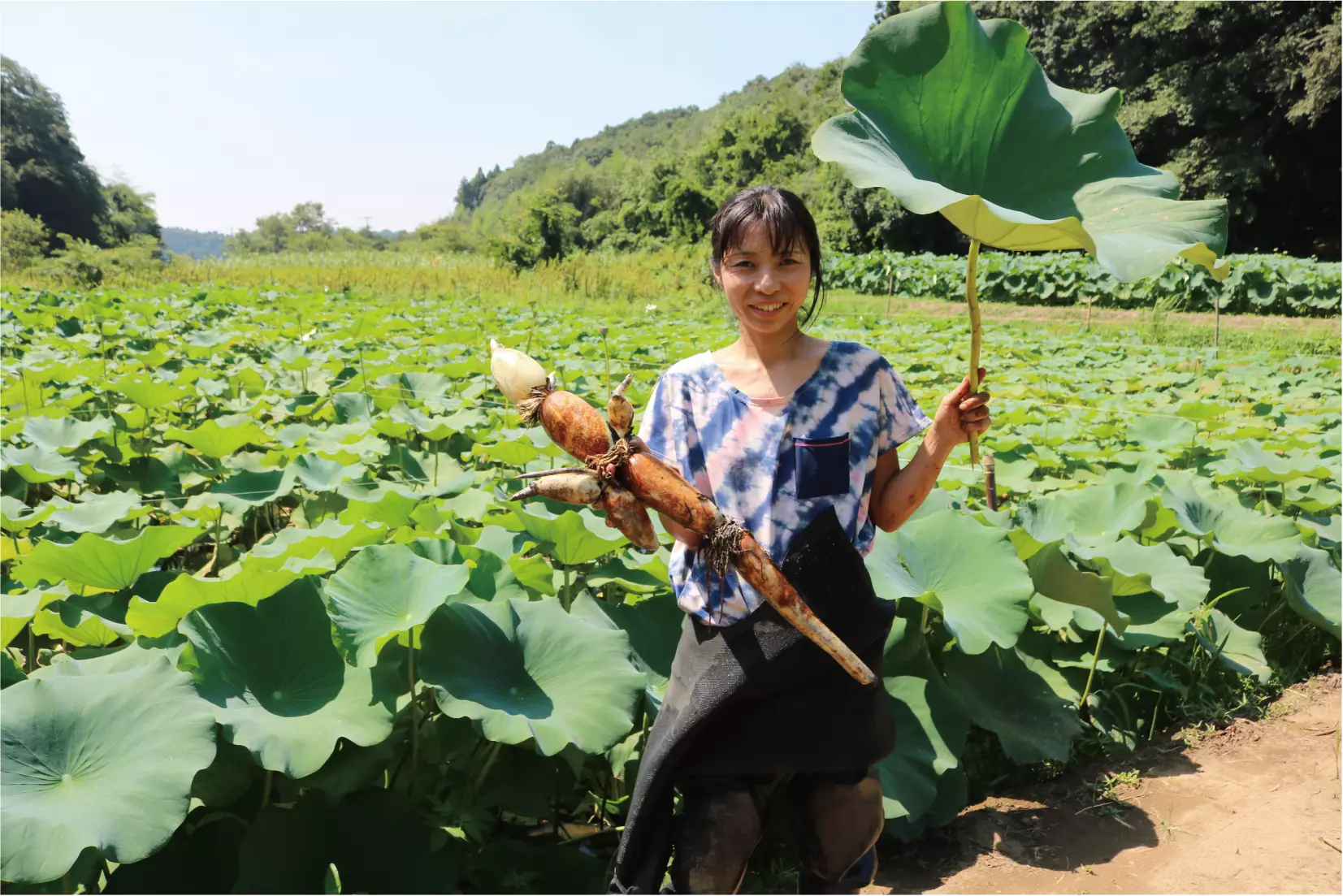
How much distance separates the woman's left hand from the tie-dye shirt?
1.4 inches

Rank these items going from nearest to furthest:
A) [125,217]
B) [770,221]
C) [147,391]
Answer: [770,221] < [147,391] < [125,217]

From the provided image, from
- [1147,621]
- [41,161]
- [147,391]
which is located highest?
[41,161]

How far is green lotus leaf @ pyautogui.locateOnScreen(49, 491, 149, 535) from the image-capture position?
2744 mm

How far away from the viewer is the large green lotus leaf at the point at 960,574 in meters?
2.12

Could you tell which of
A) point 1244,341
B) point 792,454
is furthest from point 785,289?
point 1244,341

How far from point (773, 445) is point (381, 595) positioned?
89 centimetres

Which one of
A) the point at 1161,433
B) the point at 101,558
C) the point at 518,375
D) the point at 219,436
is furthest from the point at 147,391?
the point at 1161,433

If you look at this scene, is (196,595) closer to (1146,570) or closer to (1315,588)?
(1146,570)

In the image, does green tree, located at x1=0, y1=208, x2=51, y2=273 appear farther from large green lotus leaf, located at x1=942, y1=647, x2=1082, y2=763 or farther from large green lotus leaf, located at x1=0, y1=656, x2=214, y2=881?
large green lotus leaf, located at x1=942, y1=647, x2=1082, y2=763

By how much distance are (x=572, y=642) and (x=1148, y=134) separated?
1058 inches

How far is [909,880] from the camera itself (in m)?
2.15

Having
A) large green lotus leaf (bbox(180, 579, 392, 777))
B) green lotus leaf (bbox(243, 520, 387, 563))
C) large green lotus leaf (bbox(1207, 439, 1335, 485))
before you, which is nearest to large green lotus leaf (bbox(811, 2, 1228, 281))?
large green lotus leaf (bbox(180, 579, 392, 777))

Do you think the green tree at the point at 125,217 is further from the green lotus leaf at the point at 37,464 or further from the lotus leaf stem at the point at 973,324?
the lotus leaf stem at the point at 973,324

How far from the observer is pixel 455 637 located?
1779 mm
